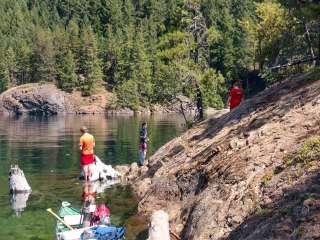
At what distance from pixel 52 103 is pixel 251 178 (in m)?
125

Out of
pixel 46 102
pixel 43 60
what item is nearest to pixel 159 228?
pixel 46 102

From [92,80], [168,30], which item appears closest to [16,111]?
[92,80]

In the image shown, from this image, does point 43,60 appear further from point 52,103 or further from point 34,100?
point 52,103

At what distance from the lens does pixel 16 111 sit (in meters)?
139

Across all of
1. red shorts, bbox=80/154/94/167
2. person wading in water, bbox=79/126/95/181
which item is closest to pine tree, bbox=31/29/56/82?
red shorts, bbox=80/154/94/167

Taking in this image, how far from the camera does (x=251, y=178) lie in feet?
51.1

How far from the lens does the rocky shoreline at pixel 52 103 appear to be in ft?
449

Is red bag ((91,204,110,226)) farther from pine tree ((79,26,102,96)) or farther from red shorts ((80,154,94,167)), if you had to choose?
pine tree ((79,26,102,96))

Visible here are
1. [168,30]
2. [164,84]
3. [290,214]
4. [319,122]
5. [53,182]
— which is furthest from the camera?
[168,30]

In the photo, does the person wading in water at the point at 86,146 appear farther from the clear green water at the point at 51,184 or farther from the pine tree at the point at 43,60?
the pine tree at the point at 43,60

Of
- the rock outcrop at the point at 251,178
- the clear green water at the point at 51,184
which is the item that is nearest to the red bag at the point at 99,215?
the clear green water at the point at 51,184

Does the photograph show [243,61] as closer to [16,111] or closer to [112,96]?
[112,96]

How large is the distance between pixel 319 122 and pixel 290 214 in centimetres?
510

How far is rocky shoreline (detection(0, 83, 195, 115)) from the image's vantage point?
136875 millimetres
